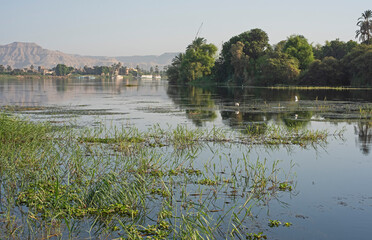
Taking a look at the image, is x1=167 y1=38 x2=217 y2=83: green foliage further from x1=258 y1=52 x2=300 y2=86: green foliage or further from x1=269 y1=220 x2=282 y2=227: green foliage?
x1=269 y1=220 x2=282 y2=227: green foliage

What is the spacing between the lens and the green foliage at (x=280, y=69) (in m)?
93.3

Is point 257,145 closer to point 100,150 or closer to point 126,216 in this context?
point 100,150

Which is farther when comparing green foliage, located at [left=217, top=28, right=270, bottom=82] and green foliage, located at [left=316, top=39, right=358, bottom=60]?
green foliage, located at [left=217, top=28, right=270, bottom=82]

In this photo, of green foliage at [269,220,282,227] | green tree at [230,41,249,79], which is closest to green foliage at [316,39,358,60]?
green tree at [230,41,249,79]

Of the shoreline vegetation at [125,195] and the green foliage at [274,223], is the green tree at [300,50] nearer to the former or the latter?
the shoreline vegetation at [125,195]

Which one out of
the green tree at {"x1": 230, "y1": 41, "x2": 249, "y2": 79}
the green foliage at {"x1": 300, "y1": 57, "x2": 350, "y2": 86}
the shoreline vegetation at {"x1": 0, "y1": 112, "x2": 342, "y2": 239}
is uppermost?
the green tree at {"x1": 230, "y1": 41, "x2": 249, "y2": 79}

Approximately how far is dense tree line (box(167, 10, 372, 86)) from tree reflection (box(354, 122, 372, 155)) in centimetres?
5649

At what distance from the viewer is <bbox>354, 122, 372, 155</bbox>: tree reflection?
57.5 ft

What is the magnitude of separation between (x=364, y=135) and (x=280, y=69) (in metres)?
75.6

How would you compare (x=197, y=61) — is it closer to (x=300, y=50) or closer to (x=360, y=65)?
(x=300, y=50)

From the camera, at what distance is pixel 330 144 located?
18.3m

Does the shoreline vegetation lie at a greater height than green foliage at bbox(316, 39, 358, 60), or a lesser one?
lesser

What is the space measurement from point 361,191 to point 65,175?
8.66 m

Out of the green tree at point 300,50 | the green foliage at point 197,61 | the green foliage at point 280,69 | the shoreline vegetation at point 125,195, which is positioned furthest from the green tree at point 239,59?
the shoreline vegetation at point 125,195
